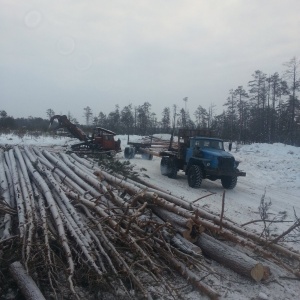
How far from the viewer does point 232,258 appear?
19.8 ft

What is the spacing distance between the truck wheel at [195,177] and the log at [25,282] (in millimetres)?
9805

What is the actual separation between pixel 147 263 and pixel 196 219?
1.58 meters

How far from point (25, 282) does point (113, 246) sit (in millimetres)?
1558

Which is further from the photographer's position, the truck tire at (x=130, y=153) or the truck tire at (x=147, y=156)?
the truck tire at (x=130, y=153)

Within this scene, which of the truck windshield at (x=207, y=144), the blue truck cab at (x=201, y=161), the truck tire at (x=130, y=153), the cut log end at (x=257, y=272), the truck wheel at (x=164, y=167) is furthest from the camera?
the truck tire at (x=130, y=153)

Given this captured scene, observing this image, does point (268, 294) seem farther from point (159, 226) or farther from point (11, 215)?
point (11, 215)

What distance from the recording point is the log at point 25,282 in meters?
4.34

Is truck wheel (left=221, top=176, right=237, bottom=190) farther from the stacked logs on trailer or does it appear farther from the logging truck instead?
the stacked logs on trailer

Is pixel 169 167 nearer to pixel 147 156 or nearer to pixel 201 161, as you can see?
pixel 201 161

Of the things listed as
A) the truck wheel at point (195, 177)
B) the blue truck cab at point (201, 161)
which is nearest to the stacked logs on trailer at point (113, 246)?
the truck wheel at point (195, 177)

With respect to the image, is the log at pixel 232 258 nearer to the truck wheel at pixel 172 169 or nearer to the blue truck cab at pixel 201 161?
the blue truck cab at pixel 201 161

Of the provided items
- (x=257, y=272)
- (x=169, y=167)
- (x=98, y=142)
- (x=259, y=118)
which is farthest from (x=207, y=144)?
(x=259, y=118)

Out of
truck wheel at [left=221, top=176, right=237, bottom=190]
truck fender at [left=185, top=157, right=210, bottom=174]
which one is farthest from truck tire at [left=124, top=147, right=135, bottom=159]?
truck wheel at [left=221, top=176, right=237, bottom=190]

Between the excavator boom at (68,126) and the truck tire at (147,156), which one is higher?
the excavator boom at (68,126)
